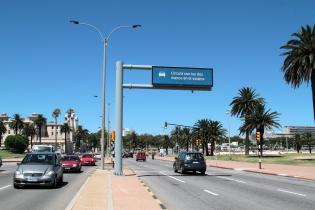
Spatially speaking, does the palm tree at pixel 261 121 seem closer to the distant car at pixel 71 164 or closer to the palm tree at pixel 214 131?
the palm tree at pixel 214 131

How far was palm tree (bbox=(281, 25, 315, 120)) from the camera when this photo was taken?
2313 inches

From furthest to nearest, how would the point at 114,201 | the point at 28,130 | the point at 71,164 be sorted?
the point at 28,130
the point at 71,164
the point at 114,201

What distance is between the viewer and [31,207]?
15.0 meters

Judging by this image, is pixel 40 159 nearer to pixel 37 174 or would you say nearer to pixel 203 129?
pixel 37 174

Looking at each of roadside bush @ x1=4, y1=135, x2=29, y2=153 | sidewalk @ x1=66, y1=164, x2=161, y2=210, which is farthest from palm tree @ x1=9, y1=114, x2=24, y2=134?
sidewalk @ x1=66, y1=164, x2=161, y2=210

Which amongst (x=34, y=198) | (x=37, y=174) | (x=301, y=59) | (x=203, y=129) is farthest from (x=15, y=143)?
(x=34, y=198)

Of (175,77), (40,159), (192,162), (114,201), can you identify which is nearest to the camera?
(114,201)

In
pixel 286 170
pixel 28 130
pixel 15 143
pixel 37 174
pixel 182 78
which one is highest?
pixel 28 130

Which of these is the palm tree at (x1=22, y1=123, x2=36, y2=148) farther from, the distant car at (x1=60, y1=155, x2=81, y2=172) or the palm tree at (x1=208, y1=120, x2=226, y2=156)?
the distant car at (x1=60, y1=155, x2=81, y2=172)

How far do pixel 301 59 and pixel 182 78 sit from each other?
27.2 meters

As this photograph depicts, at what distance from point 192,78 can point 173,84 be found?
1474 mm

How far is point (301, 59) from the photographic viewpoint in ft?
194

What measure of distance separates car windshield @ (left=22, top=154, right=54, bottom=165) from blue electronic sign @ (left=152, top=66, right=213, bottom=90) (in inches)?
546

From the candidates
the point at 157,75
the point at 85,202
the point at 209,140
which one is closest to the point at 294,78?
the point at 157,75
